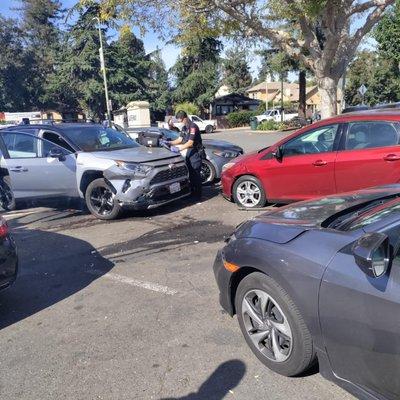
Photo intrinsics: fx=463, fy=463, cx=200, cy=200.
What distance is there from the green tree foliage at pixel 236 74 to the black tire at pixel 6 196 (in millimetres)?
68292

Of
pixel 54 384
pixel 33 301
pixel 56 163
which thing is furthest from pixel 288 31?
pixel 54 384

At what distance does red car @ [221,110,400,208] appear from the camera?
630cm

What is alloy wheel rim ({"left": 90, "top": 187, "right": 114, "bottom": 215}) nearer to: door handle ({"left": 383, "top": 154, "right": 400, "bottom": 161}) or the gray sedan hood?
the gray sedan hood

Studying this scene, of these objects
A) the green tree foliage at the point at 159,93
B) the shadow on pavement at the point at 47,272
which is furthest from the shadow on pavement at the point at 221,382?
the green tree foliage at the point at 159,93

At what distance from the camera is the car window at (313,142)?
6.86 meters

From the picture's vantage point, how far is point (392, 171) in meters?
6.21

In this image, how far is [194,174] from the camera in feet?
28.9

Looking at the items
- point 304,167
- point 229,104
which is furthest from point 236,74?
point 304,167

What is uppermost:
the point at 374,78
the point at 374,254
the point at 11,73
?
the point at 11,73

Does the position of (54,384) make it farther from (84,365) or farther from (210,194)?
(210,194)

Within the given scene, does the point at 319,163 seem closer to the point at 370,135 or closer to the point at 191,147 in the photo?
the point at 370,135

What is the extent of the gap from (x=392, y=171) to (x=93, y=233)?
438 cm

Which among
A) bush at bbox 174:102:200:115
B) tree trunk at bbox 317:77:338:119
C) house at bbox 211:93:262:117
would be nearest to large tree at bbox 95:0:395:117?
tree trunk at bbox 317:77:338:119

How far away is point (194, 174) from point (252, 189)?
4.40 feet
